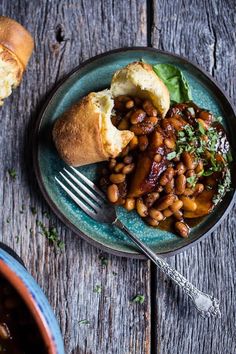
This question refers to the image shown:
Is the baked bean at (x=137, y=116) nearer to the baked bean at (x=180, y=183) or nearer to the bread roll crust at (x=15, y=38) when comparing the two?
the baked bean at (x=180, y=183)

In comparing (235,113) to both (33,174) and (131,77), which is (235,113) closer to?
(131,77)

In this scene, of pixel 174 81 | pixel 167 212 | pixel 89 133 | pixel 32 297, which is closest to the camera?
pixel 32 297

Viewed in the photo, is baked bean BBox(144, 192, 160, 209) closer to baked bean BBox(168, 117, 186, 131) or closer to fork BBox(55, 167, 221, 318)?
fork BBox(55, 167, 221, 318)

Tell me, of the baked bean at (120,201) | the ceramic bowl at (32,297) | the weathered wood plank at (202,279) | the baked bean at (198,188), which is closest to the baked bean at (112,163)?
the baked bean at (120,201)

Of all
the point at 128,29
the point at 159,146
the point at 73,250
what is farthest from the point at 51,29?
the point at 73,250

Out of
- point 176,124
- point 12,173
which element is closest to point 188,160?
point 176,124

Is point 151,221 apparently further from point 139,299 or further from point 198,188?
point 139,299
